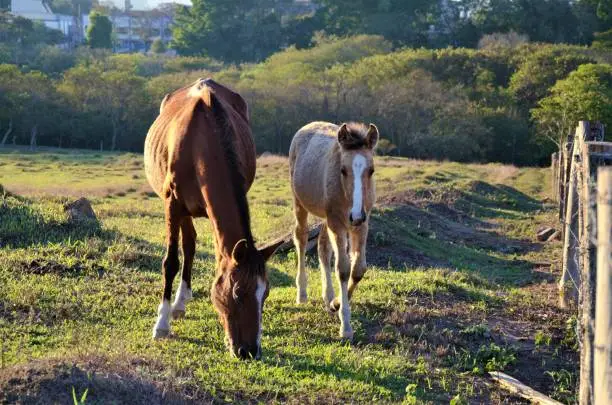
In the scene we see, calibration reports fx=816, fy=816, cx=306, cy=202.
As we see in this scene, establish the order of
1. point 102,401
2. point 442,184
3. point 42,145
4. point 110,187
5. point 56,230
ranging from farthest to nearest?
point 42,145, point 110,187, point 442,184, point 56,230, point 102,401

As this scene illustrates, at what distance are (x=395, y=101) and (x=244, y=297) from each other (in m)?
47.6

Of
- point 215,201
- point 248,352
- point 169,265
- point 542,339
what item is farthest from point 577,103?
point 248,352

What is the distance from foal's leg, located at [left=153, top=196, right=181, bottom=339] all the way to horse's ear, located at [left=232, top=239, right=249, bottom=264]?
1561 mm

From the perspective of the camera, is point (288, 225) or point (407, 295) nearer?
point (407, 295)

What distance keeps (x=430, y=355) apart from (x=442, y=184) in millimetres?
18696

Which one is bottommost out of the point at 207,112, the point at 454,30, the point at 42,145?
the point at 42,145

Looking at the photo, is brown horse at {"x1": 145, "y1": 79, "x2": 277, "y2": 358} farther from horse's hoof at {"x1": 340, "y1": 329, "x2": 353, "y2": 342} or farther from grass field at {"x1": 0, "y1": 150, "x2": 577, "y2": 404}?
horse's hoof at {"x1": 340, "y1": 329, "x2": 353, "y2": 342}

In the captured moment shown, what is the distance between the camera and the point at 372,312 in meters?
8.86

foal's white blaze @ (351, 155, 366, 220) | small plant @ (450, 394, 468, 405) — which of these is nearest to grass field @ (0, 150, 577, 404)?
small plant @ (450, 394, 468, 405)

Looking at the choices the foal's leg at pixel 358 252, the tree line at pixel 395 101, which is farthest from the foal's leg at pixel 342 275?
the tree line at pixel 395 101

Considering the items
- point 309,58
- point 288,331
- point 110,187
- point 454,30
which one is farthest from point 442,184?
point 454,30

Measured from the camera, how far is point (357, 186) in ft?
25.5

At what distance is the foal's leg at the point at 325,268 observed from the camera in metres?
9.16

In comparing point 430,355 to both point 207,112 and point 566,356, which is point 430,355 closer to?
point 566,356
